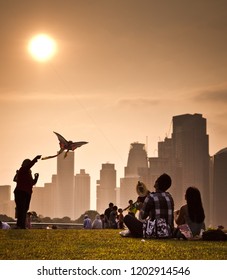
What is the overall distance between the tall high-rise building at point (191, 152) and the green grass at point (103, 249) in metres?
151

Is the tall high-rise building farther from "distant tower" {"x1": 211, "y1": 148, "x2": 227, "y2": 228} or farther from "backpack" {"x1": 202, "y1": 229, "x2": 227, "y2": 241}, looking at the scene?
"backpack" {"x1": 202, "y1": 229, "x2": 227, "y2": 241}

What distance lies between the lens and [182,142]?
7156 inches

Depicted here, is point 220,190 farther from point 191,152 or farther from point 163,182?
point 163,182

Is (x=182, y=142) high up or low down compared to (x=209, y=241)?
up

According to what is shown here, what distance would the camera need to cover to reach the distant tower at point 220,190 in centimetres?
16238

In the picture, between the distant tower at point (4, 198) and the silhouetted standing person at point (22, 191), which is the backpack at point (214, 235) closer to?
the silhouetted standing person at point (22, 191)

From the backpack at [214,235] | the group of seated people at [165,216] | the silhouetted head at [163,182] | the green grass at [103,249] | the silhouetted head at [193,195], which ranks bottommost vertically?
the green grass at [103,249]

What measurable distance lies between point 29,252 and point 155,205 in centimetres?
348

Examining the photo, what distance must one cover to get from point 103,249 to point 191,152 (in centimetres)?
16628

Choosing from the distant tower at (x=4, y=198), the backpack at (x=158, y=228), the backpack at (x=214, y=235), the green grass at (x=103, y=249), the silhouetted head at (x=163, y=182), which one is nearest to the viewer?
the green grass at (x=103, y=249)

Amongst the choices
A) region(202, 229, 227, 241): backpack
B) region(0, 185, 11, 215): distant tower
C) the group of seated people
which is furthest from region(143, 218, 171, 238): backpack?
region(0, 185, 11, 215): distant tower

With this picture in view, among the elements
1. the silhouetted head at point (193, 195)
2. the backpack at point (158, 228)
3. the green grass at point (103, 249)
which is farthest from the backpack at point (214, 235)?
the backpack at point (158, 228)
